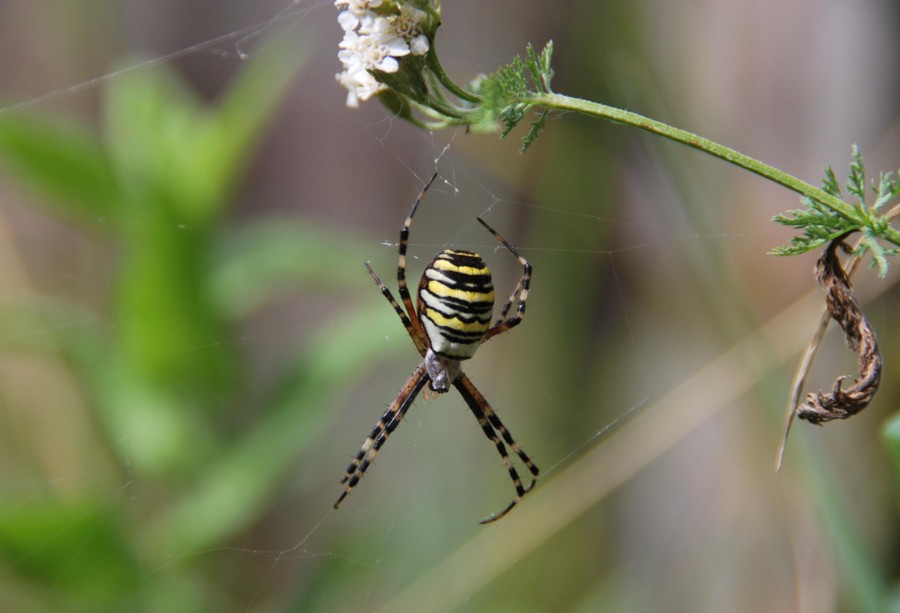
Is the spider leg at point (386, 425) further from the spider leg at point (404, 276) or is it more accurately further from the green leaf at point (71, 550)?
the green leaf at point (71, 550)

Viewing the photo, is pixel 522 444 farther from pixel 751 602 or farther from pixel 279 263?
pixel 279 263

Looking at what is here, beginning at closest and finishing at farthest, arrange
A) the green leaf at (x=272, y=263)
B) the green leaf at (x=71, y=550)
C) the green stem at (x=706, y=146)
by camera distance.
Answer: the green stem at (x=706, y=146) < the green leaf at (x=71, y=550) < the green leaf at (x=272, y=263)

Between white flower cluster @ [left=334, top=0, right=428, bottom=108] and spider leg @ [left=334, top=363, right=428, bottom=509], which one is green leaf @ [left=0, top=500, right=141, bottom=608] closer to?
spider leg @ [left=334, top=363, right=428, bottom=509]

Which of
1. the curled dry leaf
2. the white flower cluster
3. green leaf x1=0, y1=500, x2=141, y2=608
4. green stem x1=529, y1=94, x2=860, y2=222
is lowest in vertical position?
the curled dry leaf

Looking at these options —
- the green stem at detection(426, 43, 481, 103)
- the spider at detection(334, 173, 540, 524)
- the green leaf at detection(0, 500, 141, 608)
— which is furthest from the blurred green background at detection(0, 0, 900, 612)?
the green stem at detection(426, 43, 481, 103)

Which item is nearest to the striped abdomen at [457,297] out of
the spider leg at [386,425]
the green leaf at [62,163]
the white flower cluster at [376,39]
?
the spider leg at [386,425]

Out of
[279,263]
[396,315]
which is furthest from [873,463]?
[279,263]
